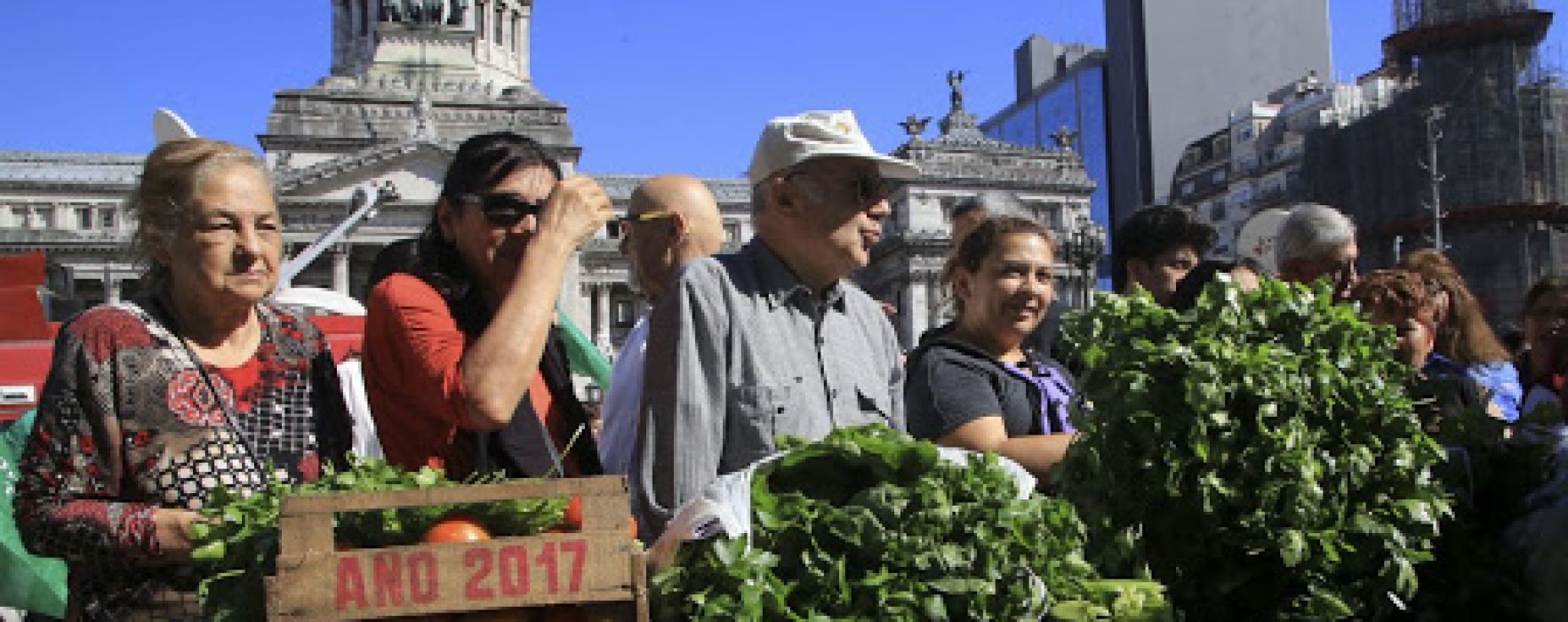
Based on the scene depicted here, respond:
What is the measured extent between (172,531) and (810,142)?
1.53 m

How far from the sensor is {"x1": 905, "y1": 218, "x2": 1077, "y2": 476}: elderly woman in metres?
3.55

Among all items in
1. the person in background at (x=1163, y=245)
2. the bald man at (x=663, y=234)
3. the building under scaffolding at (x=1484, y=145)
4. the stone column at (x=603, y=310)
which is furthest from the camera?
the stone column at (x=603, y=310)

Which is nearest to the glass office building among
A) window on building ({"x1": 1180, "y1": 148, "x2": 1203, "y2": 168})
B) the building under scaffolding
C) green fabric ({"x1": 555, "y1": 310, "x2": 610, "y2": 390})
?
window on building ({"x1": 1180, "y1": 148, "x2": 1203, "y2": 168})

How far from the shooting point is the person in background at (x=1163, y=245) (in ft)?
16.6

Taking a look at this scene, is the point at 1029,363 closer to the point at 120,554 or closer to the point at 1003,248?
the point at 1003,248

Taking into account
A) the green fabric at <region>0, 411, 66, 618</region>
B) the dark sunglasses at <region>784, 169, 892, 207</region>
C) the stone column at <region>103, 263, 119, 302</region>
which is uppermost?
the stone column at <region>103, 263, 119, 302</region>

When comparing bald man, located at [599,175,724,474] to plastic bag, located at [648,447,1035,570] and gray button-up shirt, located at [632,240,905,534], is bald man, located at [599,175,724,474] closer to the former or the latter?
gray button-up shirt, located at [632,240,905,534]

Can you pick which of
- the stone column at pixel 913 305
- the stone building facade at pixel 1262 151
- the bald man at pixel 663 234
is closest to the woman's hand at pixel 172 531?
the bald man at pixel 663 234

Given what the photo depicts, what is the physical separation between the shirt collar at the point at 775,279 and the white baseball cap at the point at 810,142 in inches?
6.7

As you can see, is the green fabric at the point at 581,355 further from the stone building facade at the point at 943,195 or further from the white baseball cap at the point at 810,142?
the stone building facade at the point at 943,195

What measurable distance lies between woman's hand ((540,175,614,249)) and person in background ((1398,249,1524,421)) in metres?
3.69

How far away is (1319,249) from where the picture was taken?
4.96 metres

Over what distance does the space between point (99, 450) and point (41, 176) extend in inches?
2679

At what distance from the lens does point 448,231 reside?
3.06 m
